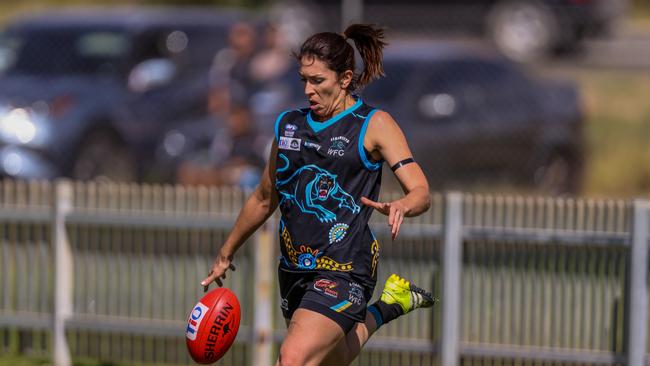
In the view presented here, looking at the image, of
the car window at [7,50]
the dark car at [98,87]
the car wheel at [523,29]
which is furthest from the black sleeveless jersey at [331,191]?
the car wheel at [523,29]

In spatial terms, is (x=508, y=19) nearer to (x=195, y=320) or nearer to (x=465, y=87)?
(x=465, y=87)

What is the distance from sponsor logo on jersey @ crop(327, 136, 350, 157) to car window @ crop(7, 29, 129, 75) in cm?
879

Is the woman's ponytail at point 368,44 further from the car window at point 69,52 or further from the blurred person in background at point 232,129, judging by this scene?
the car window at point 69,52

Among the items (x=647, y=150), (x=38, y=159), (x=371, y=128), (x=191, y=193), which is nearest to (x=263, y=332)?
(x=191, y=193)

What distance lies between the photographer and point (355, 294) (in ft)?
18.1

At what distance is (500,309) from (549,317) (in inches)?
12.1

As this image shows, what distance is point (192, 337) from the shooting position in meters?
5.71

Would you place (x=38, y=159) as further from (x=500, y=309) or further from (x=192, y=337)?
(x=192, y=337)

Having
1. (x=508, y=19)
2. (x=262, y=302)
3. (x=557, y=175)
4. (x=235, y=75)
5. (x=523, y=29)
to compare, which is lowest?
(x=262, y=302)

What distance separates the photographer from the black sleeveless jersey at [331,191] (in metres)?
5.48

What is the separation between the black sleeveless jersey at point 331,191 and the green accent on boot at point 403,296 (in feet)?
1.26

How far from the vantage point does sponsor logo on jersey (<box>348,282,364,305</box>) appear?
5500 millimetres

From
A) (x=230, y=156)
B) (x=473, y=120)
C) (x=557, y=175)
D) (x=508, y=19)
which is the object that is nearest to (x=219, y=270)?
(x=230, y=156)

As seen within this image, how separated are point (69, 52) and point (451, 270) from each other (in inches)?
298
